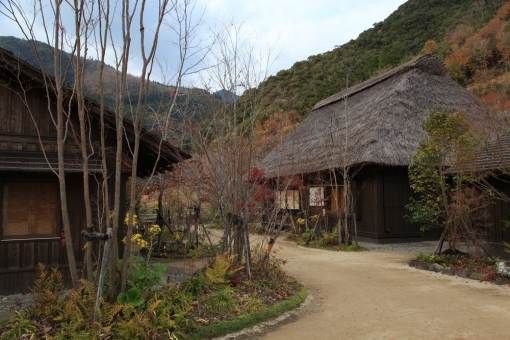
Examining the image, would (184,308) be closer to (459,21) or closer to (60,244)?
(60,244)

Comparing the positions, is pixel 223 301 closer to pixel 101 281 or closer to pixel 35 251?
pixel 101 281

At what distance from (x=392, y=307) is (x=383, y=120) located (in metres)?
9.22

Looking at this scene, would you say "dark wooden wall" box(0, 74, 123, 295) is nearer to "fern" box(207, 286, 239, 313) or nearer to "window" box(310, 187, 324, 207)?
"fern" box(207, 286, 239, 313)

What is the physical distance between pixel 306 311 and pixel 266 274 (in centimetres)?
112

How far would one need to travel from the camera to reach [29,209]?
6.73 meters

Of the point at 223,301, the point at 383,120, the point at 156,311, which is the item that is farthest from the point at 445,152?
the point at 156,311

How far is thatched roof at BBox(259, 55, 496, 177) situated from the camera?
13.0 metres

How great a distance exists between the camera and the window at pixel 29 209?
6.59m

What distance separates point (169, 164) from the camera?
8562 millimetres

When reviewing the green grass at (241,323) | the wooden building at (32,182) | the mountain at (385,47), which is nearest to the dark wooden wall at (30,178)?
the wooden building at (32,182)

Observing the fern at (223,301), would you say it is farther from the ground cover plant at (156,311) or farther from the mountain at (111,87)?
the mountain at (111,87)

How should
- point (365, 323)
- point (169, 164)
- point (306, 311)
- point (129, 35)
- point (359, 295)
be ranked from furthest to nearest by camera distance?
point (169, 164), point (359, 295), point (306, 311), point (365, 323), point (129, 35)

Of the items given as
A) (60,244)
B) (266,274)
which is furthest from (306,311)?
(60,244)

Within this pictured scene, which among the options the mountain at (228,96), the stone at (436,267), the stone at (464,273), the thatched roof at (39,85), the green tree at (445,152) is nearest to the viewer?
the thatched roof at (39,85)
